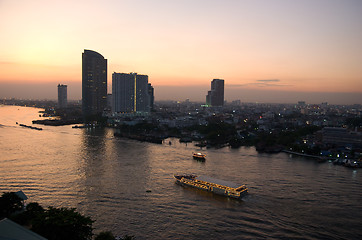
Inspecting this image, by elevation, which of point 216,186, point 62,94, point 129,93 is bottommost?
A: point 216,186

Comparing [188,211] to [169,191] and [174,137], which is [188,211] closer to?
[169,191]

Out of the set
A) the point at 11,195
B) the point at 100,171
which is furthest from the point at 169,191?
the point at 11,195

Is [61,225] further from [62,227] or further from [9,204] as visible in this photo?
[9,204]

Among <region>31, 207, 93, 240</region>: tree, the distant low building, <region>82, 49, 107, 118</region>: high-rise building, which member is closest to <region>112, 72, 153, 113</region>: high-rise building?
<region>82, 49, 107, 118</region>: high-rise building

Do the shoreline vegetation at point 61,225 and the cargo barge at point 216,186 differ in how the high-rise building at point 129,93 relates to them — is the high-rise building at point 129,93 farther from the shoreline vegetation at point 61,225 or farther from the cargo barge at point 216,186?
the shoreline vegetation at point 61,225

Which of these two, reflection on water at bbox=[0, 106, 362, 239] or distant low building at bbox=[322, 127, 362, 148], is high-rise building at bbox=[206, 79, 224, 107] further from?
reflection on water at bbox=[0, 106, 362, 239]

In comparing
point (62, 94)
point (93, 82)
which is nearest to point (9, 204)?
point (93, 82)
